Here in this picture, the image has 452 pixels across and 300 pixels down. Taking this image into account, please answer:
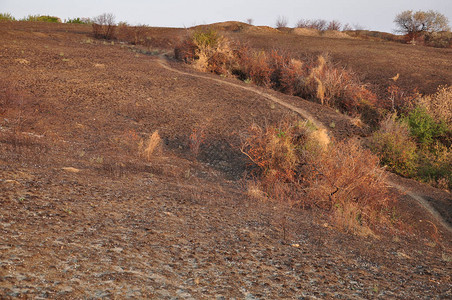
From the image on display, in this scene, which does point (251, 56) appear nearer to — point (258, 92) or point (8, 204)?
point (258, 92)

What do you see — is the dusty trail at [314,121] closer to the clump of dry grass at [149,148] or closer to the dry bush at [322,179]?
the dry bush at [322,179]

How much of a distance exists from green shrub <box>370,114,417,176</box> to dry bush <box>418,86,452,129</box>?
2.91 m

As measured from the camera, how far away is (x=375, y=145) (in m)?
12.8

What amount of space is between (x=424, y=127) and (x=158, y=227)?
43.9 feet

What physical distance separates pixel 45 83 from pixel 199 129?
5411 millimetres

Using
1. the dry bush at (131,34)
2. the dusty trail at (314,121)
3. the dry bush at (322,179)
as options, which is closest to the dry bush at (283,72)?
the dusty trail at (314,121)

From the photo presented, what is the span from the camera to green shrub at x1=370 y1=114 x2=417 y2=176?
12273 mm

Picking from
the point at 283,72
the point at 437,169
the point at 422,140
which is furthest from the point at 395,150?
the point at 283,72

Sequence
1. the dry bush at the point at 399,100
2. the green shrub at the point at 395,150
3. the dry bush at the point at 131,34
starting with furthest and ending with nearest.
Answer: the dry bush at the point at 131,34
the dry bush at the point at 399,100
the green shrub at the point at 395,150

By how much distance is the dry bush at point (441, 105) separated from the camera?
50.2 ft

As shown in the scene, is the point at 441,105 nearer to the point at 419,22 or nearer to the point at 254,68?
the point at 254,68

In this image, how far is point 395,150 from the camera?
1232 centimetres

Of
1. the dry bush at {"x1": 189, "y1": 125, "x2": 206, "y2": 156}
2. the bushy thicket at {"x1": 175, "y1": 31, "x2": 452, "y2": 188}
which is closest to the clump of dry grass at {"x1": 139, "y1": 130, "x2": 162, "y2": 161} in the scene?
the dry bush at {"x1": 189, "y1": 125, "x2": 206, "y2": 156}

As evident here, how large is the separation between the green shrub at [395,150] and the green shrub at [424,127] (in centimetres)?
160
